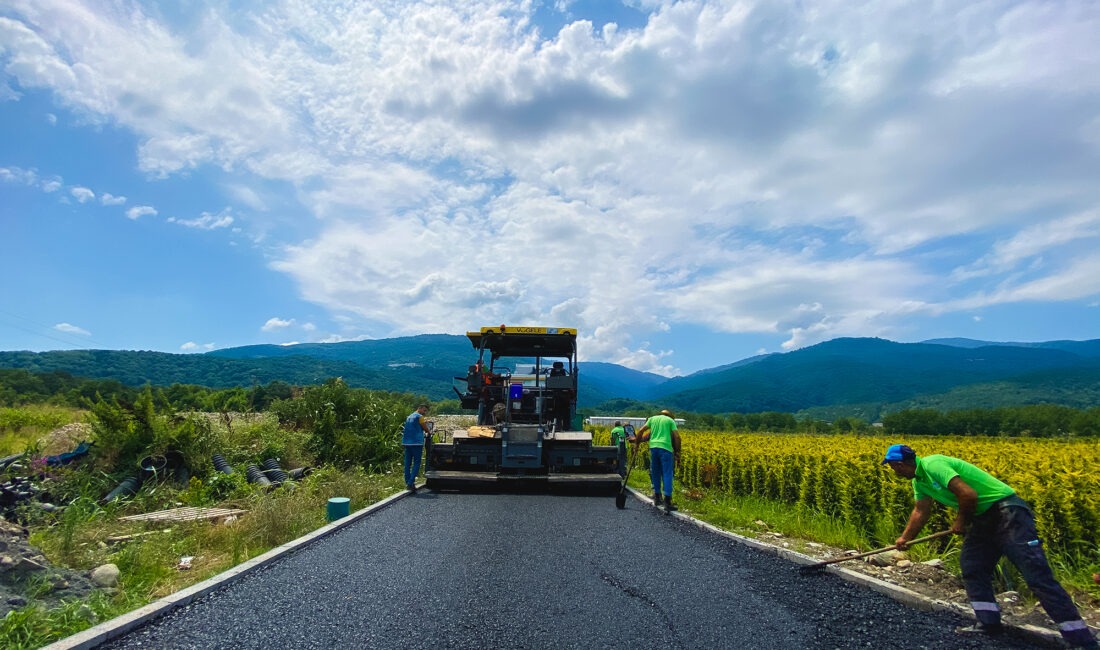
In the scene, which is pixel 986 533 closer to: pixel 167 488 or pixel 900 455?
pixel 900 455

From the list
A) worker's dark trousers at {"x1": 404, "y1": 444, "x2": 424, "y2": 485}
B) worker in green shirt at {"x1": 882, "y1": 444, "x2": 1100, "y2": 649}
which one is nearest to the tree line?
worker's dark trousers at {"x1": 404, "y1": 444, "x2": 424, "y2": 485}

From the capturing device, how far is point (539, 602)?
4.39 metres

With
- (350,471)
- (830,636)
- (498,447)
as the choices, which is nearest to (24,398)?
(350,471)

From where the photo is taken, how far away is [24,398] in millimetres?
33344

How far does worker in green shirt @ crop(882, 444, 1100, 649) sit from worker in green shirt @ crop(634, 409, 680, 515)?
4.43 meters

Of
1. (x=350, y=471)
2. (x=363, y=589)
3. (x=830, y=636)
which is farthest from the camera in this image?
(x=350, y=471)

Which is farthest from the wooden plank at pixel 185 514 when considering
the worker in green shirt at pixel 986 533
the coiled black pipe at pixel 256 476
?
the worker in green shirt at pixel 986 533

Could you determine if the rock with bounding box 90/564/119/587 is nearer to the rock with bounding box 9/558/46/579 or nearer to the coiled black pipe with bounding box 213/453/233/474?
the rock with bounding box 9/558/46/579

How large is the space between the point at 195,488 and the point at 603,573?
8602mm

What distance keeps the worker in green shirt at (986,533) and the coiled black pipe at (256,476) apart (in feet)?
34.8

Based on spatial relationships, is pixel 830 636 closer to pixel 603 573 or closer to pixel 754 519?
pixel 603 573

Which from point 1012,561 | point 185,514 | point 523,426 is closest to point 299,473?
point 185,514

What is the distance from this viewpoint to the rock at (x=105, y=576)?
501cm

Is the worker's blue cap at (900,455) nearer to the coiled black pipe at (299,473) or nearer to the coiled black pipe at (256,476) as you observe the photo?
the coiled black pipe at (256,476)
